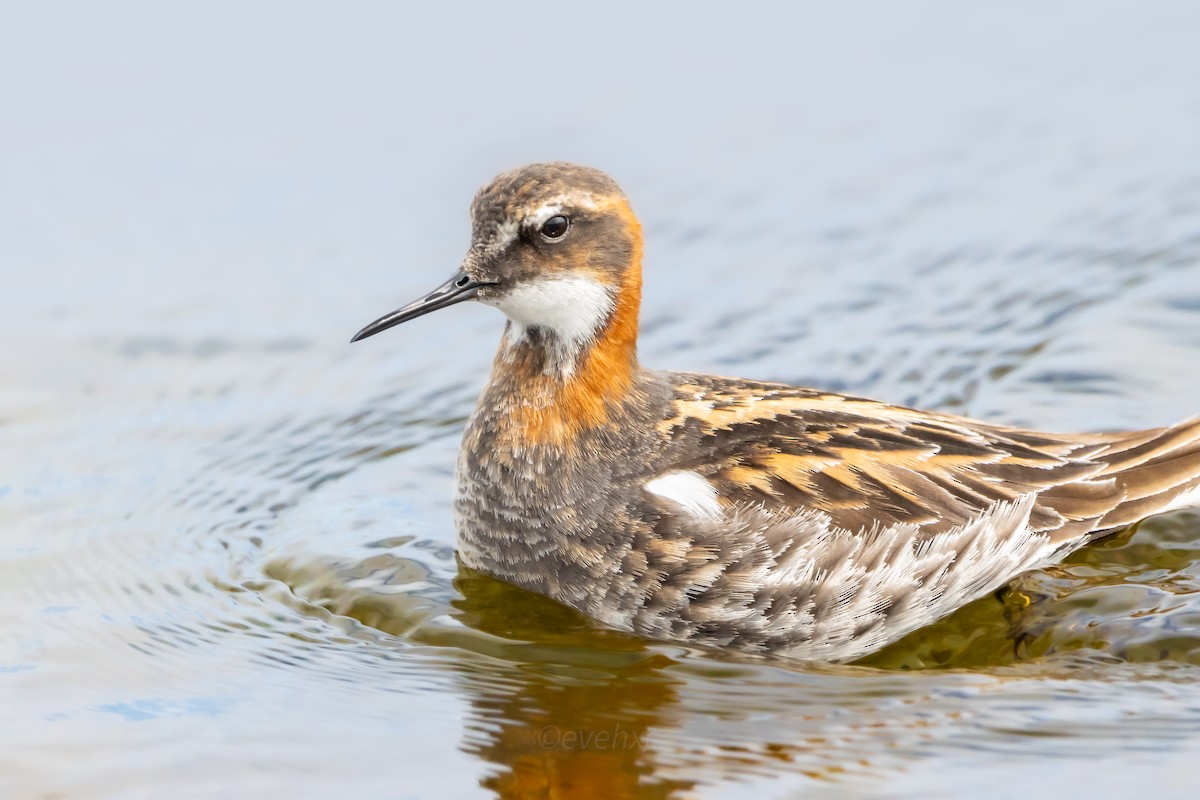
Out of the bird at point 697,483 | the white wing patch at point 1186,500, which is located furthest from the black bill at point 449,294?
the white wing patch at point 1186,500

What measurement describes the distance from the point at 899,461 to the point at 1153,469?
132cm

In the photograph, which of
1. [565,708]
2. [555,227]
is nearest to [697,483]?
[565,708]

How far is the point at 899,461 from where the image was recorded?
6.97 m

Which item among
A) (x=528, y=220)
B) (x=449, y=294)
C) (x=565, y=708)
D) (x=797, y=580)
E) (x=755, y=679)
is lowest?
(x=565, y=708)

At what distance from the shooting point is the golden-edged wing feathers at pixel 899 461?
6828mm

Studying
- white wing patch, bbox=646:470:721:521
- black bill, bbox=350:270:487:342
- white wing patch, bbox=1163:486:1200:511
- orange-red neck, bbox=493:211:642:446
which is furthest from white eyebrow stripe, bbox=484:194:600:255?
white wing patch, bbox=1163:486:1200:511

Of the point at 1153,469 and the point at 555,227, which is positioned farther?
the point at 1153,469

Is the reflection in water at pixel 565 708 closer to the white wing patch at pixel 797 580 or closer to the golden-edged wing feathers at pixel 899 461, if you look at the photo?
the white wing patch at pixel 797 580

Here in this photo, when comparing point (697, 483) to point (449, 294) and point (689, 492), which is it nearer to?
point (689, 492)

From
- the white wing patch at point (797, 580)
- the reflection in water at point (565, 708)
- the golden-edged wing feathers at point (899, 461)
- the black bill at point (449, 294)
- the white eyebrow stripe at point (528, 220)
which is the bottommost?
the reflection in water at point (565, 708)

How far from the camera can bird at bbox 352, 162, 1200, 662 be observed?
668 cm

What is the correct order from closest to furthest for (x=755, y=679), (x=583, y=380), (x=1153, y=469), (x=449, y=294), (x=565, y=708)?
(x=565, y=708), (x=755, y=679), (x=449, y=294), (x=583, y=380), (x=1153, y=469)

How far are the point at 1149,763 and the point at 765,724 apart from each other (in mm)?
1371

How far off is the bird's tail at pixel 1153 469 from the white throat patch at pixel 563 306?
240cm
